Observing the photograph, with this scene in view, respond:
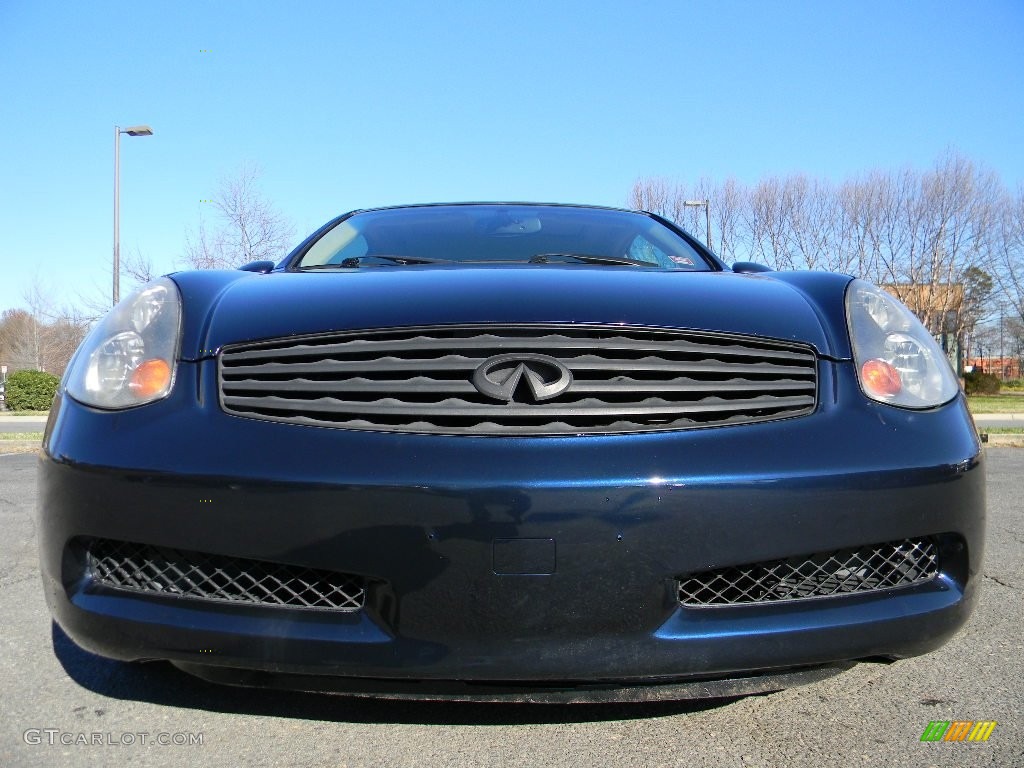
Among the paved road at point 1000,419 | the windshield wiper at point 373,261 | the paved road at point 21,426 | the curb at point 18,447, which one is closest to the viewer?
the windshield wiper at point 373,261

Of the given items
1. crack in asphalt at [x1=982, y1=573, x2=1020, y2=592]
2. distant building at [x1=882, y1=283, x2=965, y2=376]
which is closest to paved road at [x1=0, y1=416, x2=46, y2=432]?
crack in asphalt at [x1=982, y1=573, x2=1020, y2=592]

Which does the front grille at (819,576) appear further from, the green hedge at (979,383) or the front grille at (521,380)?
the green hedge at (979,383)

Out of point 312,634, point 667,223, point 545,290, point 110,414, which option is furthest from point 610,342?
point 667,223

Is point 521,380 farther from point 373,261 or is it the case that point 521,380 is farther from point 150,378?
point 373,261

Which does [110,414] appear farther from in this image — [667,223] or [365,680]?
[667,223]

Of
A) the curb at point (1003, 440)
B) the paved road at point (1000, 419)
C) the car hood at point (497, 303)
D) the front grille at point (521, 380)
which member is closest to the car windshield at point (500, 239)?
the car hood at point (497, 303)

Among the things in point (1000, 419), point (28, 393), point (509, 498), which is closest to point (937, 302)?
point (1000, 419)

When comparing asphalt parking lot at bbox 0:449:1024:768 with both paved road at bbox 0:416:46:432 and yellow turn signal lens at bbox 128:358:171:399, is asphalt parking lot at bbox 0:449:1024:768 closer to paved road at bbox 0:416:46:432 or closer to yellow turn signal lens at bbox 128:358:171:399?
yellow turn signal lens at bbox 128:358:171:399

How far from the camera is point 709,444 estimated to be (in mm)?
1513

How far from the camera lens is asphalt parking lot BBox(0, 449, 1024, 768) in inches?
64.3

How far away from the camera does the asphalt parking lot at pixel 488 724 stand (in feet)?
5.36

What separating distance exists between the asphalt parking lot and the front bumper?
0.23 m

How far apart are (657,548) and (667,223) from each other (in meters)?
2.08

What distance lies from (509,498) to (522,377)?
268 millimetres
